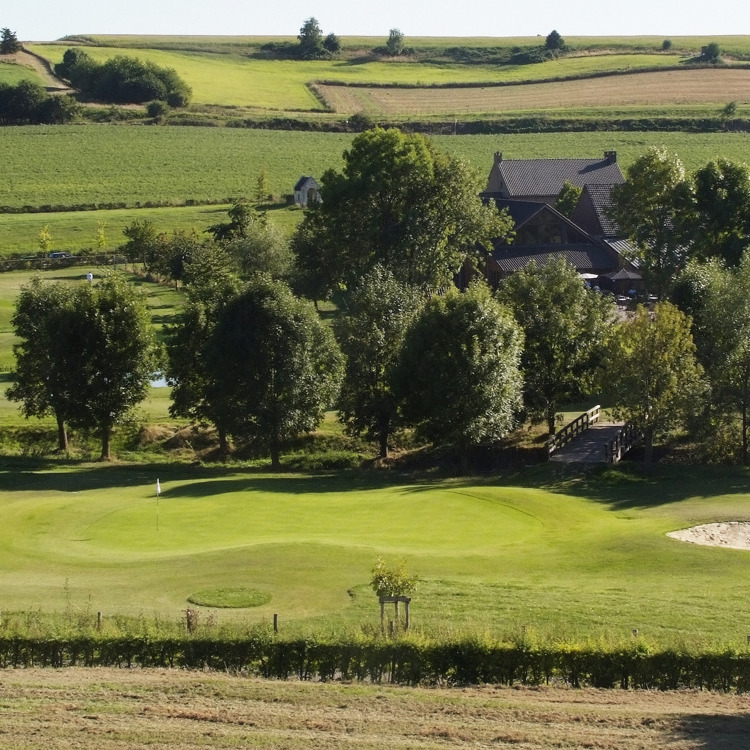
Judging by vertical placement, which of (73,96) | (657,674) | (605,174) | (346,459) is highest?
(73,96)

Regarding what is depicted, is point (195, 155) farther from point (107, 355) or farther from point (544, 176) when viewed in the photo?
point (107, 355)

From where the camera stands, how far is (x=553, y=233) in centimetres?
9525

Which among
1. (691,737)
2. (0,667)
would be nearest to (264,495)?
(0,667)

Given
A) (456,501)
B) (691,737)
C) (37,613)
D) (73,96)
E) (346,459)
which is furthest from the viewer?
(73,96)

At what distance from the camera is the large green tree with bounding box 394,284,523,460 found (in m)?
53.0

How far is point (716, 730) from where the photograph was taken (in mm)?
21844

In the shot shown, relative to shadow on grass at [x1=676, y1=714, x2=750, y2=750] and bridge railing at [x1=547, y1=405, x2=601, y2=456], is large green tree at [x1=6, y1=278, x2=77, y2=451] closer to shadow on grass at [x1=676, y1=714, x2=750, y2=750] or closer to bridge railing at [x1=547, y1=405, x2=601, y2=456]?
bridge railing at [x1=547, y1=405, x2=601, y2=456]

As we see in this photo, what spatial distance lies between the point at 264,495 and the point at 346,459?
1057 centimetres

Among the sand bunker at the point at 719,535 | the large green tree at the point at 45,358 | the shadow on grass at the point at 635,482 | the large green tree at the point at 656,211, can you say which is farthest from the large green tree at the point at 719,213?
the large green tree at the point at 45,358

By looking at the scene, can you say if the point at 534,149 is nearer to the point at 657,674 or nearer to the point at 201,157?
the point at 201,157

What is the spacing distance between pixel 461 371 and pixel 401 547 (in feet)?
54.3

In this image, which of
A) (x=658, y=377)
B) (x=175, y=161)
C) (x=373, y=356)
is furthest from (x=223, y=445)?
(x=175, y=161)

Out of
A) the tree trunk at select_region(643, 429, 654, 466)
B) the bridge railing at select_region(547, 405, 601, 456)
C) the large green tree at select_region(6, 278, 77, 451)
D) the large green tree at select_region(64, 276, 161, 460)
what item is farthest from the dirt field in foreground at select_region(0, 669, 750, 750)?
the large green tree at select_region(6, 278, 77, 451)

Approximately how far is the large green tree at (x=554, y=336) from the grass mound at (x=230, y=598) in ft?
90.1
